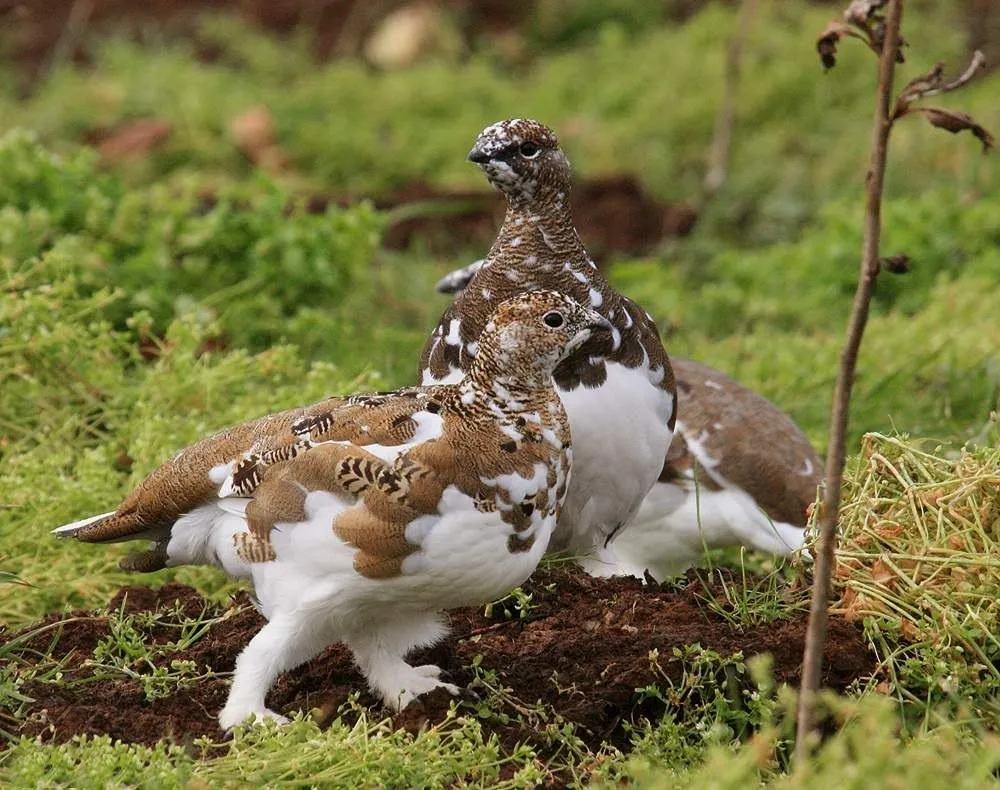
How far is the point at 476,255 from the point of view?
8617 mm

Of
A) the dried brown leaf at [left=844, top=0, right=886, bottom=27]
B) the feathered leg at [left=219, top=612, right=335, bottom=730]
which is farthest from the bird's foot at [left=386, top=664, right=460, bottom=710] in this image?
the dried brown leaf at [left=844, top=0, right=886, bottom=27]

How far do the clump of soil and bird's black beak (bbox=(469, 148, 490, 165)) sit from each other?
1.11 metres

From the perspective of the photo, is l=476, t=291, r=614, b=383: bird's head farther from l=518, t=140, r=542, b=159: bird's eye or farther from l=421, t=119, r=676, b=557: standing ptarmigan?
l=518, t=140, r=542, b=159: bird's eye

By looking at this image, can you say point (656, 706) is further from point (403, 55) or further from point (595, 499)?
point (403, 55)

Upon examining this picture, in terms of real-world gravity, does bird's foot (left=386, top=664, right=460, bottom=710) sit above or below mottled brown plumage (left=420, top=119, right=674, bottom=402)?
below

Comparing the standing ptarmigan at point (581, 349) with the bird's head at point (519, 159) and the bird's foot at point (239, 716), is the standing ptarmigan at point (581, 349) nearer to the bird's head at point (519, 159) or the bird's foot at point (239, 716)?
the bird's head at point (519, 159)

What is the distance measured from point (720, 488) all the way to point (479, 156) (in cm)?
158

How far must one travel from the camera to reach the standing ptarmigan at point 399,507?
3.44m

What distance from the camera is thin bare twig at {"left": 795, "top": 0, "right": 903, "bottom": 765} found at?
280 cm

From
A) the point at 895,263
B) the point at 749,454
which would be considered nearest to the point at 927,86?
the point at 895,263

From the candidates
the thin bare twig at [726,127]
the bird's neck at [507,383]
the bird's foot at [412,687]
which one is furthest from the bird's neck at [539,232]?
the thin bare twig at [726,127]

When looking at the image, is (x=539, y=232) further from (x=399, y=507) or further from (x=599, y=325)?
(x=399, y=507)

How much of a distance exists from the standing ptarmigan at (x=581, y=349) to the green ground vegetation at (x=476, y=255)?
0.47 meters

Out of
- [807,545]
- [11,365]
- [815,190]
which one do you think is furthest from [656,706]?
[815,190]
